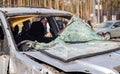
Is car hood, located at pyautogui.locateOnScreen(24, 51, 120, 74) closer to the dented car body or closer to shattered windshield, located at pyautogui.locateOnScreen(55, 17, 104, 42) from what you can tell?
the dented car body

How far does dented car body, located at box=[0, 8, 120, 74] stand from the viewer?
3.88 meters

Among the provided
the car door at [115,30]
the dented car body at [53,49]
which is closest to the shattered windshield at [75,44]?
the dented car body at [53,49]

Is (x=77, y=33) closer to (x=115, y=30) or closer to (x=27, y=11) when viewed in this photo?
(x=27, y=11)

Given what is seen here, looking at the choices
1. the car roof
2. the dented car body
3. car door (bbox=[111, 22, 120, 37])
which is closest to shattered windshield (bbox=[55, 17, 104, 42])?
the dented car body

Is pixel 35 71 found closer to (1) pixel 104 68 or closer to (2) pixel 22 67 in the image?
(2) pixel 22 67

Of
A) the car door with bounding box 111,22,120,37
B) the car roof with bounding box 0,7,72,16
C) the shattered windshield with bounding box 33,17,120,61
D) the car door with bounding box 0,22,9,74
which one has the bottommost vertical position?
the car door with bounding box 111,22,120,37

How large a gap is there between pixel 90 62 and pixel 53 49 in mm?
756

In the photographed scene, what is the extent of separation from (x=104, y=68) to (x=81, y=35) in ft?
5.50

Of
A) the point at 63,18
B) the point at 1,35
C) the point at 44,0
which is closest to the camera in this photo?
the point at 1,35

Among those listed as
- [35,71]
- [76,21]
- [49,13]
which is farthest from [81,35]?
[35,71]

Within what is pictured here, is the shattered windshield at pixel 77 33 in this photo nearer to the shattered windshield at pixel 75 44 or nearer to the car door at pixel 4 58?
the shattered windshield at pixel 75 44

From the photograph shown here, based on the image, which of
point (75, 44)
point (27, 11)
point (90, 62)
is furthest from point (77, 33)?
point (90, 62)

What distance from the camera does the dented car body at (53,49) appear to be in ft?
12.7

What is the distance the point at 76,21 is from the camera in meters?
5.55
